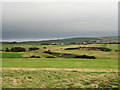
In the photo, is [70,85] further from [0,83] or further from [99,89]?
[0,83]

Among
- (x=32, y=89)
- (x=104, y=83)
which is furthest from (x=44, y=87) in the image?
(x=104, y=83)

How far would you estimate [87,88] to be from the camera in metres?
15.4

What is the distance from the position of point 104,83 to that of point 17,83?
9.38 metres

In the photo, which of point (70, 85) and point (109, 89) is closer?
point (109, 89)

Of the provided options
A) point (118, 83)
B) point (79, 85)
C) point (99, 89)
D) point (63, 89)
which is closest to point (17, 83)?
point (63, 89)

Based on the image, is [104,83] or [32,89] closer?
[32,89]

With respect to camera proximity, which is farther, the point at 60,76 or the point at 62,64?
the point at 62,64

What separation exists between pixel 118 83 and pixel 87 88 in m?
3.90

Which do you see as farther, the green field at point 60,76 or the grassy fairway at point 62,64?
the grassy fairway at point 62,64

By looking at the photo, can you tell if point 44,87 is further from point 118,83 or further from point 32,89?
point 118,83

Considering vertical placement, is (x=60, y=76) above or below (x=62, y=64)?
above

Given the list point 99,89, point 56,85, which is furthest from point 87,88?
point 56,85

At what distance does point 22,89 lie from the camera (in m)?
14.9

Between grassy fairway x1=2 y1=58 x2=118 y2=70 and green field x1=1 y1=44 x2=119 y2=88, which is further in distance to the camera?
grassy fairway x1=2 y1=58 x2=118 y2=70
